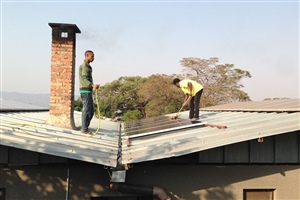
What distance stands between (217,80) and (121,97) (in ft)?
38.5

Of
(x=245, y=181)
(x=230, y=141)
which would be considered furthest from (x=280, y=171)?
(x=230, y=141)

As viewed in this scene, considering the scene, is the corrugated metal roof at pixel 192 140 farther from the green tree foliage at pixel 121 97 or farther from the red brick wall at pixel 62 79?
the green tree foliage at pixel 121 97

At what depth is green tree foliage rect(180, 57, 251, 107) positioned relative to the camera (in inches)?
1339

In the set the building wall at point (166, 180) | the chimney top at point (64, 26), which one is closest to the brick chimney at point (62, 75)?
the chimney top at point (64, 26)

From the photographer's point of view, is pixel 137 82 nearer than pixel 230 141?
No

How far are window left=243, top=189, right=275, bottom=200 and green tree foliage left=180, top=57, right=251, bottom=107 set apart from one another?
26585mm

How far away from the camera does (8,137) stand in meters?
5.04

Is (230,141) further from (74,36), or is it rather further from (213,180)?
(74,36)

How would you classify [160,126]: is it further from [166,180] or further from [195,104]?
[166,180]

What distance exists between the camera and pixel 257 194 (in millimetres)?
6801

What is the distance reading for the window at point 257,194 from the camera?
267 inches

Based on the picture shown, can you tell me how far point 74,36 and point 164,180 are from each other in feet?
14.0

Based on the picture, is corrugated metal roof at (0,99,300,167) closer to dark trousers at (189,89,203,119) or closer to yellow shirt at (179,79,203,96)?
dark trousers at (189,89,203,119)

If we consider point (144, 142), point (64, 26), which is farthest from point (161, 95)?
point (144, 142)
